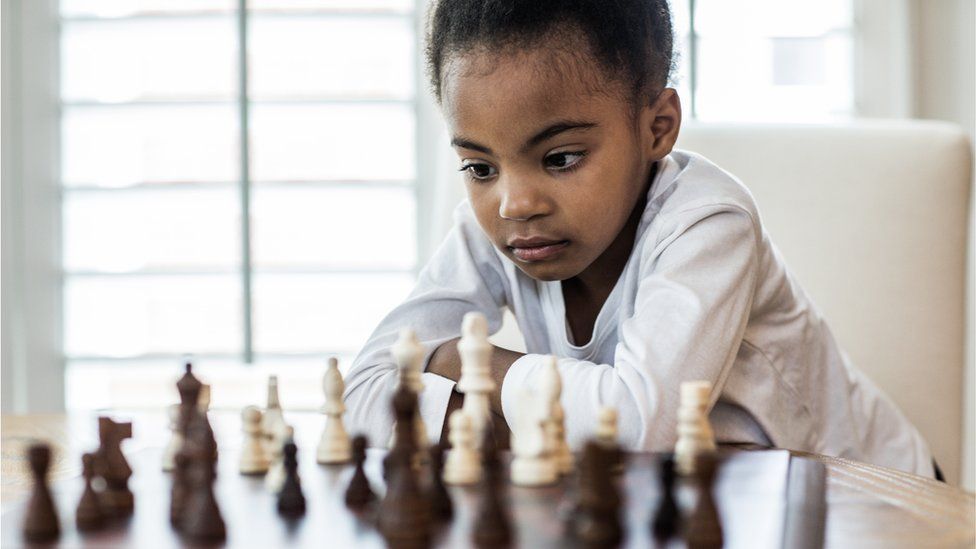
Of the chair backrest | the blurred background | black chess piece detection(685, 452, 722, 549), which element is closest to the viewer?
black chess piece detection(685, 452, 722, 549)

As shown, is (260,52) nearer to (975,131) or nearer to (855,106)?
(855,106)

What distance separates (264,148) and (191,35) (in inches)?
16.2

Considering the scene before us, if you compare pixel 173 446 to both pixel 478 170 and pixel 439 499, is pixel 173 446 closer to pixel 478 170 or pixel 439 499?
pixel 439 499

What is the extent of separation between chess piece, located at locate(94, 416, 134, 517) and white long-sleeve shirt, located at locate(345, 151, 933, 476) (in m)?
0.39

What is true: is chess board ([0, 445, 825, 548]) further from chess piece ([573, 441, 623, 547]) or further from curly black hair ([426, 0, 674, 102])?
curly black hair ([426, 0, 674, 102])

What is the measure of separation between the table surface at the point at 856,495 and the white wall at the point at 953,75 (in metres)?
1.87

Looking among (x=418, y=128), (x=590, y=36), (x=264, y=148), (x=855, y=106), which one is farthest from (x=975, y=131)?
(x=264, y=148)

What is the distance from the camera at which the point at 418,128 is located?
10.4ft

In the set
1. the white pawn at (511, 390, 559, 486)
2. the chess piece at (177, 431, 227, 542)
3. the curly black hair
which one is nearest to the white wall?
the curly black hair

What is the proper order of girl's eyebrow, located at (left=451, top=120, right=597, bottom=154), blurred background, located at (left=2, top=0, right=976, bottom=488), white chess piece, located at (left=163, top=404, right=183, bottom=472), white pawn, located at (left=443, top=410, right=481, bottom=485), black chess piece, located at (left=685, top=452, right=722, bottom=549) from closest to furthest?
black chess piece, located at (left=685, top=452, right=722, bottom=549) < white pawn, located at (left=443, top=410, right=481, bottom=485) < white chess piece, located at (left=163, top=404, right=183, bottom=472) < girl's eyebrow, located at (left=451, top=120, right=597, bottom=154) < blurred background, located at (left=2, top=0, right=976, bottom=488)

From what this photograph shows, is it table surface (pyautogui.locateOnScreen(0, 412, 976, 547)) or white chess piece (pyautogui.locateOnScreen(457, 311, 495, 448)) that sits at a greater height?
white chess piece (pyautogui.locateOnScreen(457, 311, 495, 448))

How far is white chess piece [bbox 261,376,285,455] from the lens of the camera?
91 centimetres

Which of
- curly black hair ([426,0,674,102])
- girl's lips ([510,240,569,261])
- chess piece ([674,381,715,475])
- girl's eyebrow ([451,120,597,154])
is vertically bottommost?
chess piece ([674,381,715,475])

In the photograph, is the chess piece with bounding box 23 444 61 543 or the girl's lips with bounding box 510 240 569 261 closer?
the chess piece with bounding box 23 444 61 543
